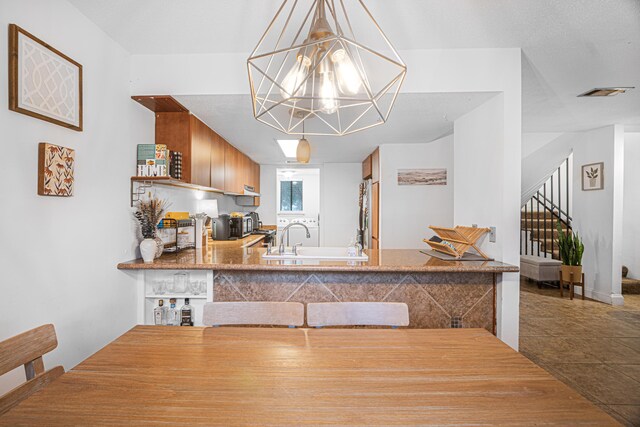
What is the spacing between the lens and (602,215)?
4.45 metres

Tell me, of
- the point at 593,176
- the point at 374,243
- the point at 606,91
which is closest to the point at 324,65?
the point at 606,91

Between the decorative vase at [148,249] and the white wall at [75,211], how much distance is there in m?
0.15

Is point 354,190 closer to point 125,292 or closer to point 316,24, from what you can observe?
point 125,292

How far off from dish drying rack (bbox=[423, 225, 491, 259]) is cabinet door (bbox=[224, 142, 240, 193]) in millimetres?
2436

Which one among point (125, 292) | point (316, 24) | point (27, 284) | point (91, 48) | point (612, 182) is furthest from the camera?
point (612, 182)

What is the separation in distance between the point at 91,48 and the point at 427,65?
2.15 meters

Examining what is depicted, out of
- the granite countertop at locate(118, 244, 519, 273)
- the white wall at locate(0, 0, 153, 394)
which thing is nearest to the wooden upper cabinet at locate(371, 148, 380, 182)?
the granite countertop at locate(118, 244, 519, 273)

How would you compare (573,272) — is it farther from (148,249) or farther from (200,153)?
(148,249)

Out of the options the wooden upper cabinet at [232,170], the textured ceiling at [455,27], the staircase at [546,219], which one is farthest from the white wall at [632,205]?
the wooden upper cabinet at [232,170]

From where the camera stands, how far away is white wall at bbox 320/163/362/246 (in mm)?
5984

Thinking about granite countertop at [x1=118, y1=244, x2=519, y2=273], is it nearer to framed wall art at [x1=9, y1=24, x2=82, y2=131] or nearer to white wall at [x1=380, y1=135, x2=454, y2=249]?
framed wall art at [x1=9, y1=24, x2=82, y2=131]

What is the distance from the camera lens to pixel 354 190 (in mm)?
6000

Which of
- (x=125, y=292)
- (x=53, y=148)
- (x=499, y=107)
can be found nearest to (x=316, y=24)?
(x=53, y=148)

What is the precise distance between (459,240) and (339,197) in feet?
11.9
